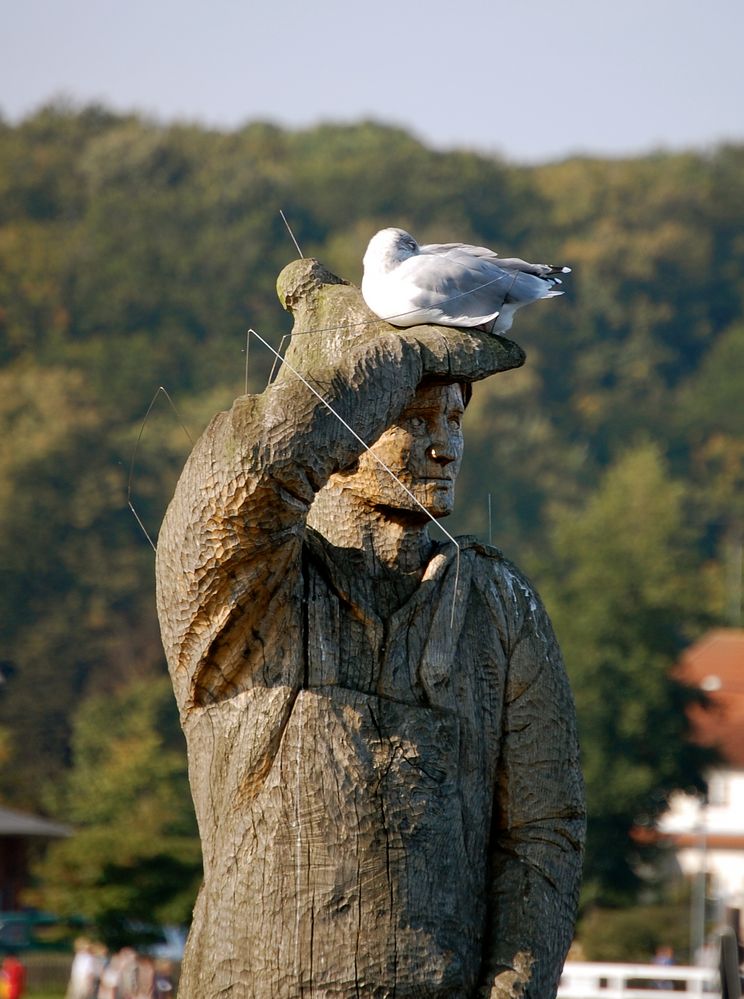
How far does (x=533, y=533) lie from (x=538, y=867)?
87.1m

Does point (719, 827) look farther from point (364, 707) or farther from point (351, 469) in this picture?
point (364, 707)

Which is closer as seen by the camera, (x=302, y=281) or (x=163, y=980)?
(x=302, y=281)

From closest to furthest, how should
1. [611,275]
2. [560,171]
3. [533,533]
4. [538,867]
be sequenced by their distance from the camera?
1. [538,867]
2. [533,533]
3. [611,275]
4. [560,171]

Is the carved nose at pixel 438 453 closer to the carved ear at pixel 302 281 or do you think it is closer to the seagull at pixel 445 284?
the seagull at pixel 445 284

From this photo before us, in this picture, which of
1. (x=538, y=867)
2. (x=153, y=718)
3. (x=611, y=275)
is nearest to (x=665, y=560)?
(x=153, y=718)

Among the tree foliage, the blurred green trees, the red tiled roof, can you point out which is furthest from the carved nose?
the red tiled roof

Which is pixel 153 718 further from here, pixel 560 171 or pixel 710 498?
pixel 560 171

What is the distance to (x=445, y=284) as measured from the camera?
6.11m

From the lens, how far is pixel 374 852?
5746 millimetres

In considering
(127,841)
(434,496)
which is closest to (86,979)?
(127,841)

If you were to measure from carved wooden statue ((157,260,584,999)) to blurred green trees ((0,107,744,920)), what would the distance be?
30.3 meters

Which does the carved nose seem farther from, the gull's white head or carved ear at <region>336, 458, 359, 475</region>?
the gull's white head

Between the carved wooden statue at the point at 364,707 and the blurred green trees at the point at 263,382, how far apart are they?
30.3 meters

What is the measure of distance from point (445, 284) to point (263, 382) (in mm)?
43443
